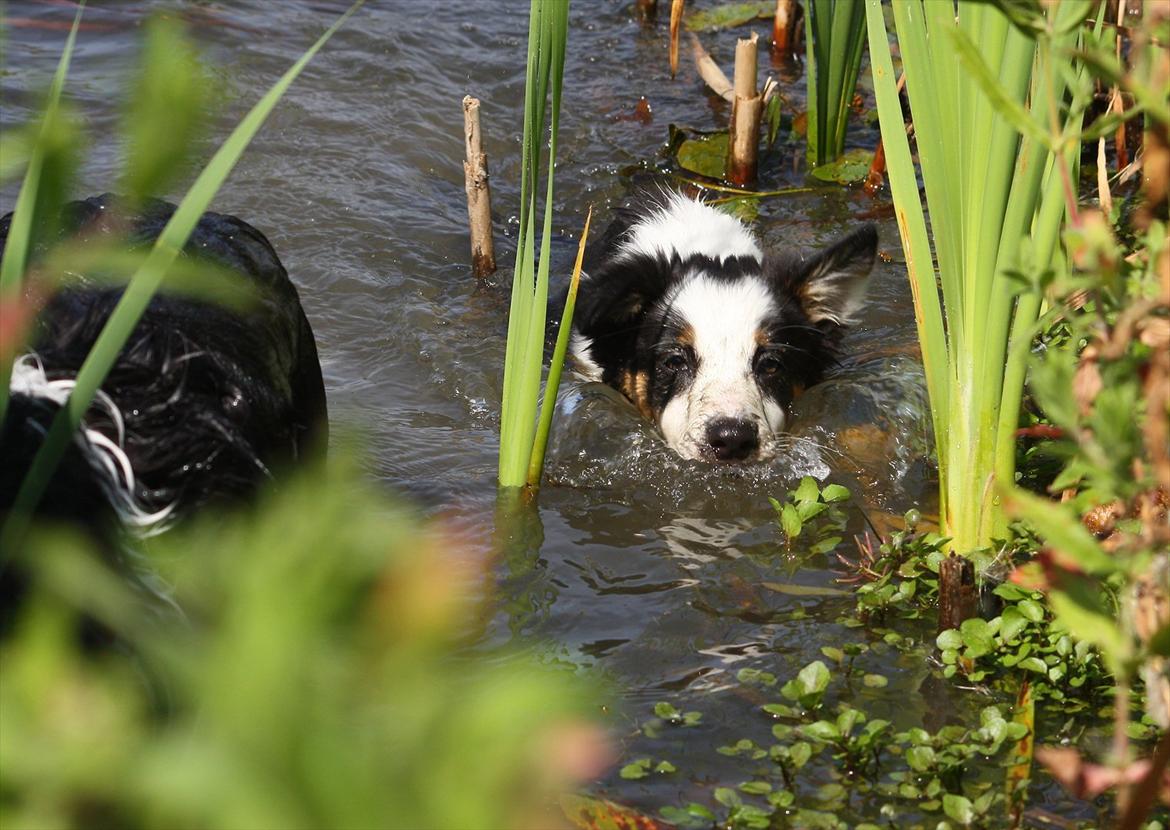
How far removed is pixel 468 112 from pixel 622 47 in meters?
3.36

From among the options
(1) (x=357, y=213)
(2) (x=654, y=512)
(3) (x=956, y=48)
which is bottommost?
(2) (x=654, y=512)

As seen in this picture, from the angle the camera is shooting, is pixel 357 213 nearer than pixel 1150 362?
No

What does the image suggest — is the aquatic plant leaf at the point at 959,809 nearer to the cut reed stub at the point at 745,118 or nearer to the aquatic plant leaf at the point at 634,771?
the aquatic plant leaf at the point at 634,771

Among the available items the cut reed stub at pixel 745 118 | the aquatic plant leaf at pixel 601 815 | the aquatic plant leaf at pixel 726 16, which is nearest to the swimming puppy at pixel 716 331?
the cut reed stub at pixel 745 118

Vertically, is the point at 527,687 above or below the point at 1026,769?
above

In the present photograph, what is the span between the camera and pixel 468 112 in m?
5.09

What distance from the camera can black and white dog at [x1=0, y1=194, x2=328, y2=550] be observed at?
2.08m

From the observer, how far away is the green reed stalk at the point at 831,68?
590 centimetres

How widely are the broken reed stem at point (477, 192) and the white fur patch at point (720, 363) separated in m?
0.96

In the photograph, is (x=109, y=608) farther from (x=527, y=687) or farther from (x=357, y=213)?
(x=357, y=213)

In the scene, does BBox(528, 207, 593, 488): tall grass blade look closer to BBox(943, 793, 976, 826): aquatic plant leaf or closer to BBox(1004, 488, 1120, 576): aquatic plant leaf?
BBox(943, 793, 976, 826): aquatic plant leaf

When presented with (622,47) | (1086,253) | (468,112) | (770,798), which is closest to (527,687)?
(1086,253)

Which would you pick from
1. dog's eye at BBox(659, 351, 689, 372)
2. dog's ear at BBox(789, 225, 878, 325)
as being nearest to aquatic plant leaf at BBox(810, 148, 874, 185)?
dog's ear at BBox(789, 225, 878, 325)

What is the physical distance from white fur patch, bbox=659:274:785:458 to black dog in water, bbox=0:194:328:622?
180 cm
